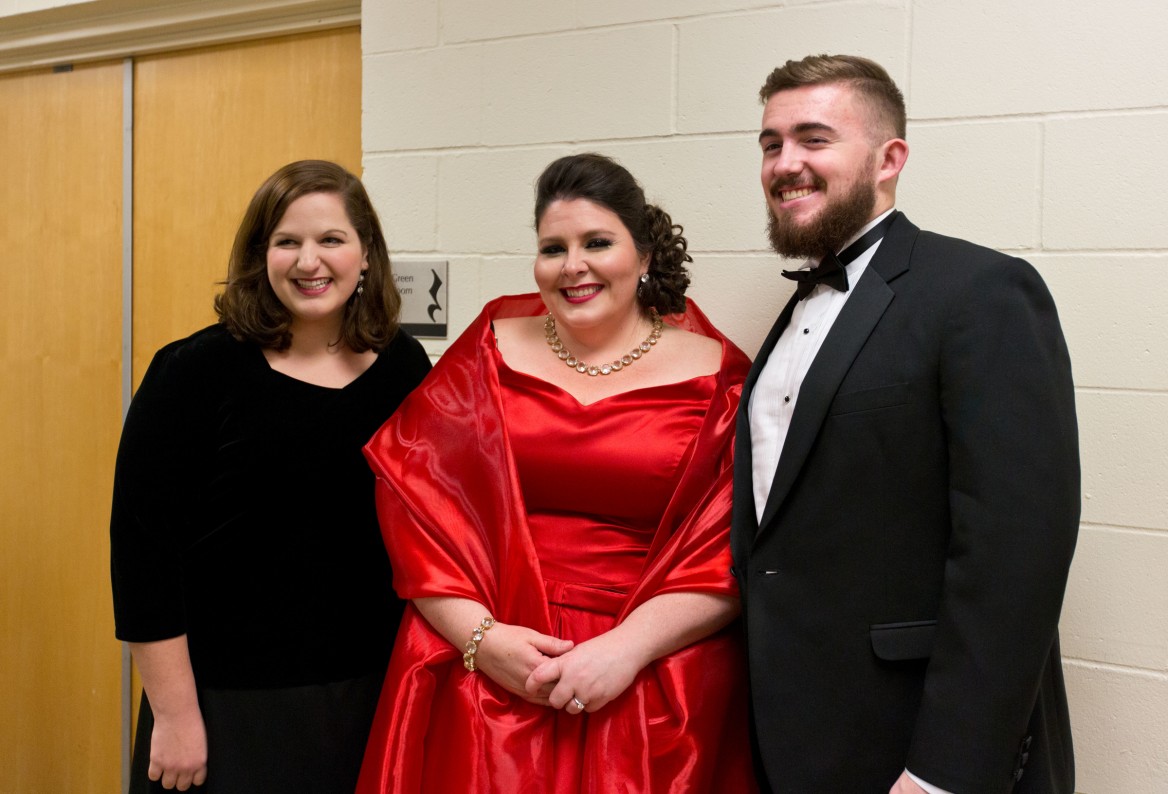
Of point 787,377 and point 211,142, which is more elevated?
point 211,142

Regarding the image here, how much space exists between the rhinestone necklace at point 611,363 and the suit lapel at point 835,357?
38 cm

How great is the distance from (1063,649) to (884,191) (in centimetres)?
89

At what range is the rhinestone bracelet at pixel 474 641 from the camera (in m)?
1.44

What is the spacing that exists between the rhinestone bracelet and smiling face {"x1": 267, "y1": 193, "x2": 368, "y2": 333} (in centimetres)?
59

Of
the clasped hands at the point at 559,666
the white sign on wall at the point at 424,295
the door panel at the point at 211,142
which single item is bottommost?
the clasped hands at the point at 559,666

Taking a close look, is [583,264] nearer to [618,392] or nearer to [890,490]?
[618,392]

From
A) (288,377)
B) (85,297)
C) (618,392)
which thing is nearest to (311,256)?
(288,377)

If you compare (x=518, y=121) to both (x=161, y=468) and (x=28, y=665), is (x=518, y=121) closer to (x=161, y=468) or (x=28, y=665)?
(x=161, y=468)

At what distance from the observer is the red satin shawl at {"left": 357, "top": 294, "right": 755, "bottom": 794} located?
1.39 meters

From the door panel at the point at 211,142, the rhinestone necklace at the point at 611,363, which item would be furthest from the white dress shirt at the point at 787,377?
the door panel at the point at 211,142

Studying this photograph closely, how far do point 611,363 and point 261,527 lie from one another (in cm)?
65

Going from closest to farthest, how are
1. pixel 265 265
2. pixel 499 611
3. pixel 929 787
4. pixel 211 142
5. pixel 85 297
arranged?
1. pixel 929 787
2. pixel 499 611
3. pixel 265 265
4. pixel 211 142
5. pixel 85 297

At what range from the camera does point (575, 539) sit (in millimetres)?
1535

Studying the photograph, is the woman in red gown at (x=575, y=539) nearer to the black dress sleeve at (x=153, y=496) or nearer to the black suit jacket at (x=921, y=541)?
the black suit jacket at (x=921, y=541)
